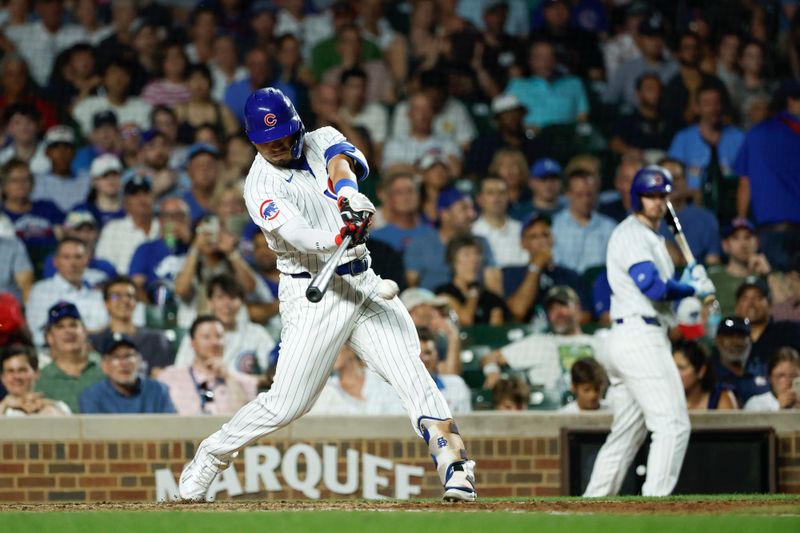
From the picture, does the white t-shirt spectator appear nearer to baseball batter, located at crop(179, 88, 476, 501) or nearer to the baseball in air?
baseball batter, located at crop(179, 88, 476, 501)

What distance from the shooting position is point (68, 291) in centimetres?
938

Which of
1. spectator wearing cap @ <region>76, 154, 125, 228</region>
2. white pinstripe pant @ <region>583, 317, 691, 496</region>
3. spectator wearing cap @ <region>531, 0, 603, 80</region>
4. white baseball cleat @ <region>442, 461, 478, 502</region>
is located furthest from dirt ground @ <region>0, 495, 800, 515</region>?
spectator wearing cap @ <region>531, 0, 603, 80</region>

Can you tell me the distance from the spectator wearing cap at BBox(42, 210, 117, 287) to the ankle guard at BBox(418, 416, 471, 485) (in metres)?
4.44

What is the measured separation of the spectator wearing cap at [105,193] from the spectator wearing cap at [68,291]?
589mm

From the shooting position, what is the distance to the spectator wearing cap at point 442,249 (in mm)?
9562

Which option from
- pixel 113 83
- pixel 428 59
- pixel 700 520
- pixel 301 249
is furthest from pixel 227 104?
pixel 700 520

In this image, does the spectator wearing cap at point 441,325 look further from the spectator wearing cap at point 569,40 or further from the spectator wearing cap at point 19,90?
the spectator wearing cap at point 19,90

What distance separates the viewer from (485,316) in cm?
928

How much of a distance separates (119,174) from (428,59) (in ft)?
8.92

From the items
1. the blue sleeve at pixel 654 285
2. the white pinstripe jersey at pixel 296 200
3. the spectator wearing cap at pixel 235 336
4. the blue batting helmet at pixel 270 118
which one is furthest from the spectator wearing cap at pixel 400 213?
the blue batting helmet at pixel 270 118

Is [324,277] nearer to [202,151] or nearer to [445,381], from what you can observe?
[445,381]

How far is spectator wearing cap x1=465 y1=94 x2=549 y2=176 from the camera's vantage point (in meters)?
10.6

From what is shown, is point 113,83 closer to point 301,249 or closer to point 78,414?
point 78,414

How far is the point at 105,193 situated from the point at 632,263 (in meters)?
4.47
